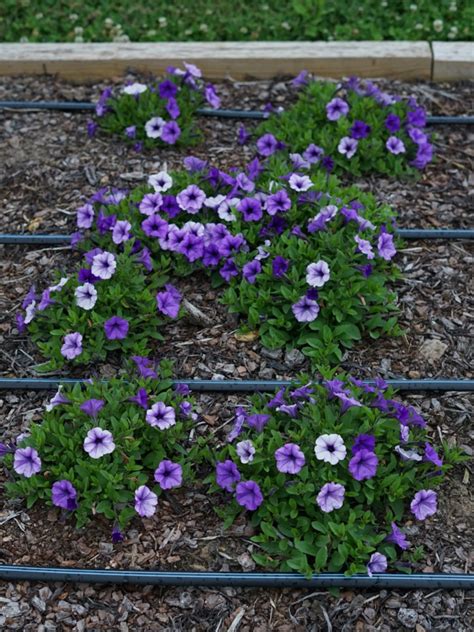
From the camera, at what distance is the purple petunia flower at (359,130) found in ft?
13.5

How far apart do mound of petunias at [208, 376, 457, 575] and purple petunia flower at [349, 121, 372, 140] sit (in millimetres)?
1552

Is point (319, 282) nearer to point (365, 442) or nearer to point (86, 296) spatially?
point (365, 442)

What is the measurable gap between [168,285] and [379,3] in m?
2.93

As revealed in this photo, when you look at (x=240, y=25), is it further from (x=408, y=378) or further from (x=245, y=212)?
(x=408, y=378)

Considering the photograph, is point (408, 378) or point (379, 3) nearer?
point (408, 378)

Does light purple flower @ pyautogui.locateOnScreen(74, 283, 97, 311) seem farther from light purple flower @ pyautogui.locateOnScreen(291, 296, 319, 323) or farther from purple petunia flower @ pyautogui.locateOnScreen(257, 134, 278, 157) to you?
purple petunia flower @ pyautogui.locateOnScreen(257, 134, 278, 157)

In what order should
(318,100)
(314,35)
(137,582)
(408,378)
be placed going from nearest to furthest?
(137,582) → (408,378) → (318,100) → (314,35)

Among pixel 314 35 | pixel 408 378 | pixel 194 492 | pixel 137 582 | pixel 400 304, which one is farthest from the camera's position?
pixel 314 35

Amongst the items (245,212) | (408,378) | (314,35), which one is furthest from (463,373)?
(314,35)

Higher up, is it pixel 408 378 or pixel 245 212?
pixel 245 212

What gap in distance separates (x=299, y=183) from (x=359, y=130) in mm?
651

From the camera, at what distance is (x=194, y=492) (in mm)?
2895

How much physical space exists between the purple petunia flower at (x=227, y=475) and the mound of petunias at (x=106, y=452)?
12cm

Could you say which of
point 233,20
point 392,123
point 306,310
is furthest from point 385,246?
point 233,20
